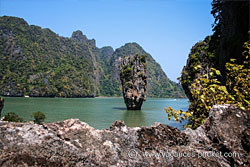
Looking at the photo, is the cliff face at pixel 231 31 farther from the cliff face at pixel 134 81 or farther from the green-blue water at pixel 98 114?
the cliff face at pixel 134 81

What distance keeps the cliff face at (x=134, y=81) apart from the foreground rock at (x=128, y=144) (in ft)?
117

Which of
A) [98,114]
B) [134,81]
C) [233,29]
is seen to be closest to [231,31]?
[233,29]

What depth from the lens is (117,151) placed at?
1659 mm

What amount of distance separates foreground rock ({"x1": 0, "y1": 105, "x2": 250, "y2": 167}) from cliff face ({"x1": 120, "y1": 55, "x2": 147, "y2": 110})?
35.6m

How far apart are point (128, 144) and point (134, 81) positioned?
36.9 meters

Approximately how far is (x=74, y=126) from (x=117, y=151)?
0.42 meters

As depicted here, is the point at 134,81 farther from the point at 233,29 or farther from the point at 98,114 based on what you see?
the point at 233,29

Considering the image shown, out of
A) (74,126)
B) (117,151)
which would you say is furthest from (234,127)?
(74,126)

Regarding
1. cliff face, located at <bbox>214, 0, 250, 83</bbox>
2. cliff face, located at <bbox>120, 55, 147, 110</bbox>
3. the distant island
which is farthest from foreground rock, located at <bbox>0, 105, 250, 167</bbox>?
the distant island

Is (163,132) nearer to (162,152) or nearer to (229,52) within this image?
(162,152)

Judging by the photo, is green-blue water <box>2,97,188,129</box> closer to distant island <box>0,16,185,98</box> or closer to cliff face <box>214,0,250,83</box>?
cliff face <box>214,0,250,83</box>

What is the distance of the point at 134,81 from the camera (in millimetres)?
38562

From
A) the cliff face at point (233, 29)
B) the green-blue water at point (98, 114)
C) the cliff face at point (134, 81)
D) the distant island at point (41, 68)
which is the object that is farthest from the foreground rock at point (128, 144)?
the distant island at point (41, 68)

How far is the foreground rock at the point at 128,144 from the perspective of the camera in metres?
1.43
